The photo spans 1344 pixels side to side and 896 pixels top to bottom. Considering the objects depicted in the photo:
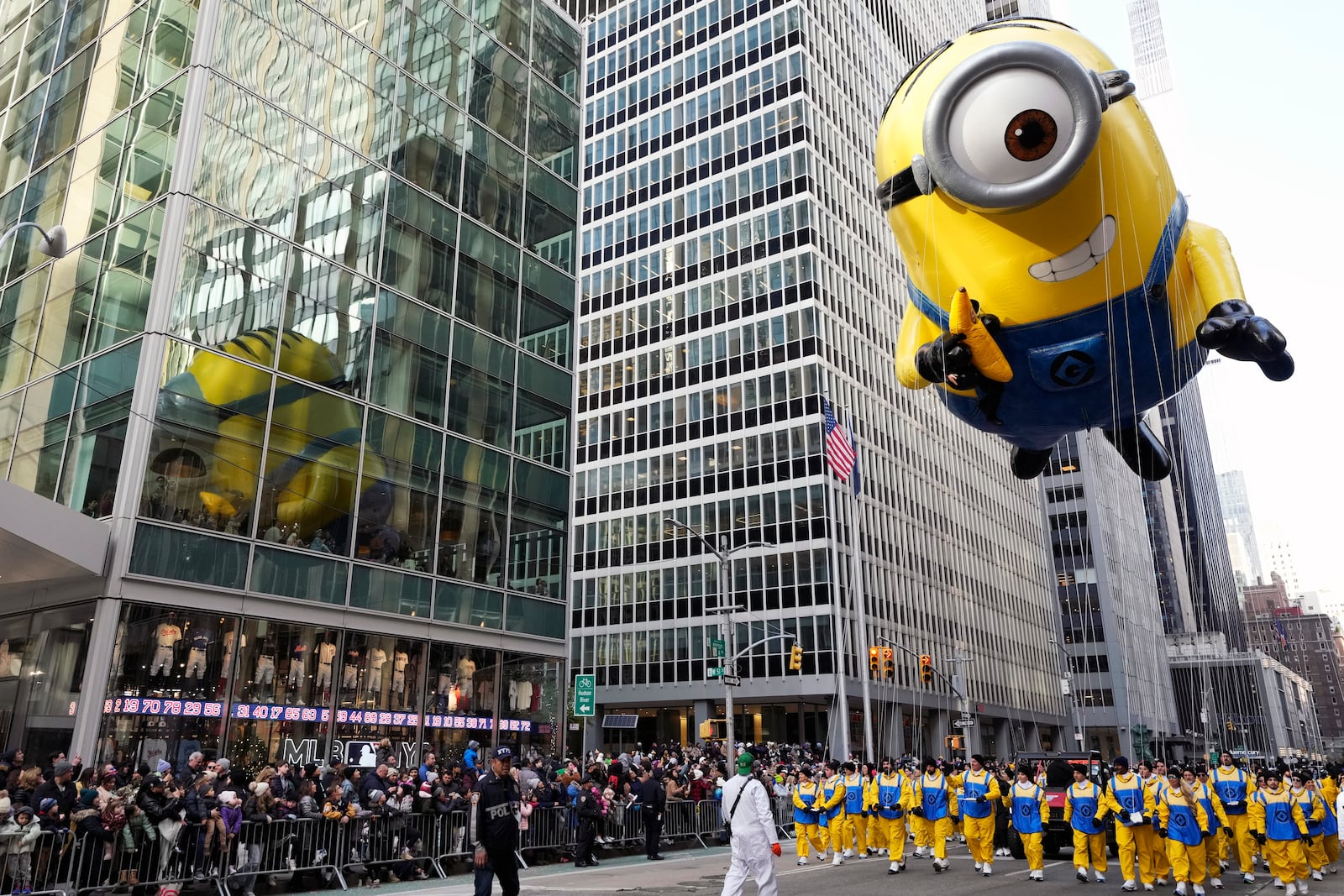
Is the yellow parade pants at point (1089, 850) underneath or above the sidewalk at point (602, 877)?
above

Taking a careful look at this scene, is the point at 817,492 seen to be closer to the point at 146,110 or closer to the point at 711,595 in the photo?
the point at 711,595

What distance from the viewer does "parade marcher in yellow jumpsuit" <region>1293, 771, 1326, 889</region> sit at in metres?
15.5

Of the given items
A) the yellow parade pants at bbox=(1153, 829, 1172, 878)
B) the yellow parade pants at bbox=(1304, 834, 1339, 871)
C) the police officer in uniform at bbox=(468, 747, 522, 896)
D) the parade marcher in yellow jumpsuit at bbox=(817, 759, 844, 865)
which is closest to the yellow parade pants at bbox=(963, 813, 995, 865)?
the yellow parade pants at bbox=(1153, 829, 1172, 878)

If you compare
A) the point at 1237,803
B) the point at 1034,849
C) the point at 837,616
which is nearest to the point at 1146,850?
the point at 1034,849

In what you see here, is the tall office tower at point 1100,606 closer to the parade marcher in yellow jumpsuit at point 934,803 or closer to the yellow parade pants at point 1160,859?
the parade marcher in yellow jumpsuit at point 934,803

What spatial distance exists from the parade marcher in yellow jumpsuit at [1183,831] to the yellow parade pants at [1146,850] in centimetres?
30

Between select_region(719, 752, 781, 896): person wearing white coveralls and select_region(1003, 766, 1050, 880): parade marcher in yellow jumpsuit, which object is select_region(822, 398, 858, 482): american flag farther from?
select_region(719, 752, 781, 896): person wearing white coveralls

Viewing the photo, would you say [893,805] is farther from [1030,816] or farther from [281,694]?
[281,694]

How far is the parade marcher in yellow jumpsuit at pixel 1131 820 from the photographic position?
47.7 ft

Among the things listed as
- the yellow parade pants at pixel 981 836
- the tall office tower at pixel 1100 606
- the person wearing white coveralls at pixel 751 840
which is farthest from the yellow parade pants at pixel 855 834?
the tall office tower at pixel 1100 606

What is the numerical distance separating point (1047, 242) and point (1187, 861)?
36.2 feet

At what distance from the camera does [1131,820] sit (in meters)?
14.5

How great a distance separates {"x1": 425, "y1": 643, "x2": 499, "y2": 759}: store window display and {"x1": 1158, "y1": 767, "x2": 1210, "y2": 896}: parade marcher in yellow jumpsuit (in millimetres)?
16085

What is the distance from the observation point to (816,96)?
200 feet
